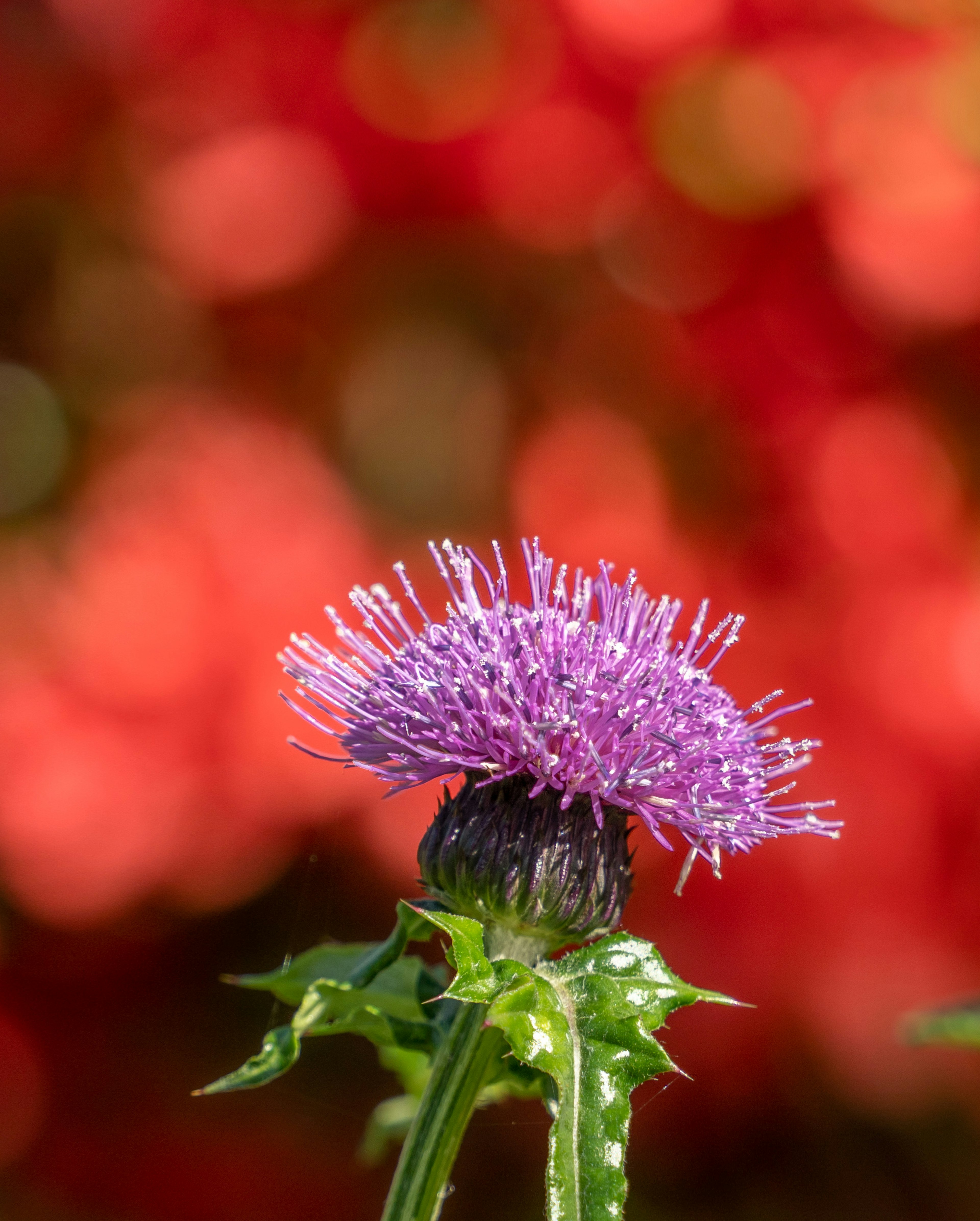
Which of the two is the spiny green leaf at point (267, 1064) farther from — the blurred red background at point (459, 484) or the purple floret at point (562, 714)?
the blurred red background at point (459, 484)

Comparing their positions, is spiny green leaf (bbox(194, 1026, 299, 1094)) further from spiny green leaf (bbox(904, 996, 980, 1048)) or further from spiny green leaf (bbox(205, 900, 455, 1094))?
spiny green leaf (bbox(904, 996, 980, 1048))

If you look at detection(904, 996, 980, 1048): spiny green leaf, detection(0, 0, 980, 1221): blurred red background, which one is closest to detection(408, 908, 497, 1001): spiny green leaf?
detection(904, 996, 980, 1048): spiny green leaf

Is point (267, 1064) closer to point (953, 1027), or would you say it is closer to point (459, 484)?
point (953, 1027)

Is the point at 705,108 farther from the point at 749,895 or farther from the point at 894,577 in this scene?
the point at 749,895

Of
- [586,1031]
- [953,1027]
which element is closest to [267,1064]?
[586,1031]

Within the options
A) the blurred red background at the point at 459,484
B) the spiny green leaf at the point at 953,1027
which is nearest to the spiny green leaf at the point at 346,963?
the spiny green leaf at the point at 953,1027

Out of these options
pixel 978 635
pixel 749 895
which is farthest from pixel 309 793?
pixel 978 635

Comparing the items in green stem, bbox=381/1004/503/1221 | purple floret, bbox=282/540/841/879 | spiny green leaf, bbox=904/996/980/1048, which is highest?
→ purple floret, bbox=282/540/841/879
